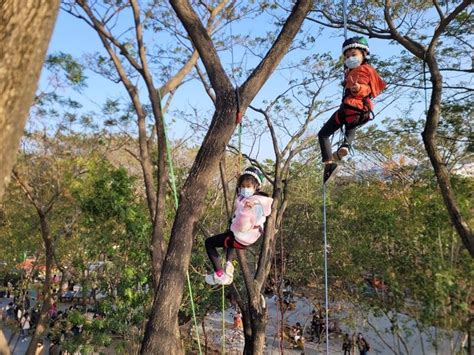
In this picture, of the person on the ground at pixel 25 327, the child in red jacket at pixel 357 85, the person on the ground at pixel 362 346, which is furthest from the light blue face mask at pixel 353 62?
the person on the ground at pixel 25 327

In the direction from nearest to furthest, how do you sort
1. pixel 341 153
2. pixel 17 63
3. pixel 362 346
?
pixel 17 63 → pixel 341 153 → pixel 362 346

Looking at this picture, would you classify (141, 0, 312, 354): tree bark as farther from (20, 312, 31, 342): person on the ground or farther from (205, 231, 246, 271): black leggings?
(20, 312, 31, 342): person on the ground

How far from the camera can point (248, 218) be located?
11.9ft

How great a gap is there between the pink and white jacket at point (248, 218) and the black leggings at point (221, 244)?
73 millimetres

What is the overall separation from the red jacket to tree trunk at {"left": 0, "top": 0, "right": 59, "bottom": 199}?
2.31 metres

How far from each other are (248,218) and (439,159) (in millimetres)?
2913

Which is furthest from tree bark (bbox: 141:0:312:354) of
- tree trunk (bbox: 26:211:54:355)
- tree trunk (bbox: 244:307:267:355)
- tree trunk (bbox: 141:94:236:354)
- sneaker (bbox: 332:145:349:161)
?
tree trunk (bbox: 26:211:54:355)

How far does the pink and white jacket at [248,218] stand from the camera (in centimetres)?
364

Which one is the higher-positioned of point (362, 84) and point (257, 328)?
point (362, 84)

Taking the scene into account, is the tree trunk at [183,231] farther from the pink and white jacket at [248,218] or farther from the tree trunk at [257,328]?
the tree trunk at [257,328]

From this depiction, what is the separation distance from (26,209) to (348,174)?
9208mm

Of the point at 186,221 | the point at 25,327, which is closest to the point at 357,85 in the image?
the point at 186,221

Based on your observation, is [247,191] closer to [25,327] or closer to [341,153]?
[341,153]

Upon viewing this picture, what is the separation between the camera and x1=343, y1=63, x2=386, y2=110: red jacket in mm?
3238
